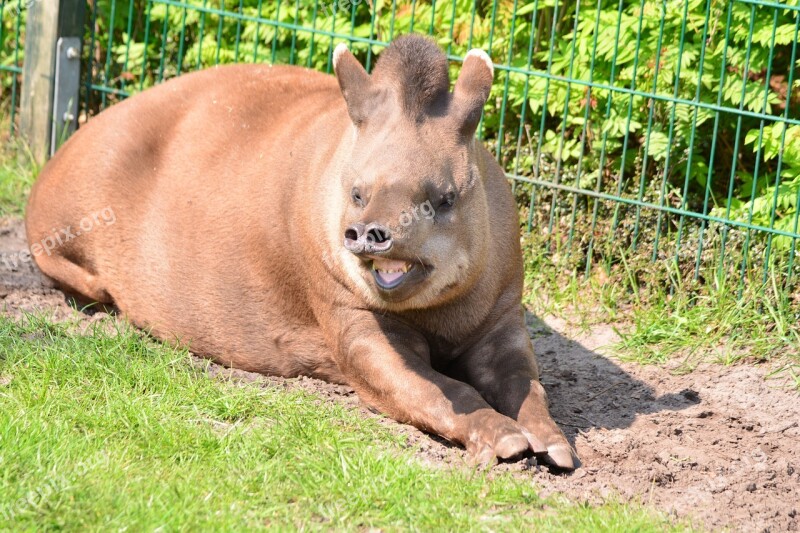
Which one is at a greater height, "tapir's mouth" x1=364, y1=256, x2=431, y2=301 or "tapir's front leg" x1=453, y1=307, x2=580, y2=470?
"tapir's mouth" x1=364, y1=256, x2=431, y2=301

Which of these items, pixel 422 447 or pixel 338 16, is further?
pixel 338 16

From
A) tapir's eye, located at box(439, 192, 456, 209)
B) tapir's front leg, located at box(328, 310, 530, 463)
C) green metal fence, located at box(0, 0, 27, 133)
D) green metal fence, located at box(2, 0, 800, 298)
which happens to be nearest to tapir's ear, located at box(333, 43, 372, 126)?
tapir's eye, located at box(439, 192, 456, 209)

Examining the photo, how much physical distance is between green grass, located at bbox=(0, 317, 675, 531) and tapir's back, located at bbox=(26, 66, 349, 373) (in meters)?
0.68

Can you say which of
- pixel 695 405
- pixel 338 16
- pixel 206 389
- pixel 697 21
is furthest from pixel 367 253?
pixel 338 16


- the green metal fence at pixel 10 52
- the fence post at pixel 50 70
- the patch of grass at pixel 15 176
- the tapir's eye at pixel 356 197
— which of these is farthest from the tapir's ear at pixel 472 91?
the green metal fence at pixel 10 52

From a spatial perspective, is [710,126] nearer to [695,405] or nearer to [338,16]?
[695,405]

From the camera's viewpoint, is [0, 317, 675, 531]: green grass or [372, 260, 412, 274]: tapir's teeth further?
[372, 260, 412, 274]: tapir's teeth

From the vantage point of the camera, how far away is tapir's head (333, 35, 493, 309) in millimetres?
4652

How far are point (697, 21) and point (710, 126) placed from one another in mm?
660

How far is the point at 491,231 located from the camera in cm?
535

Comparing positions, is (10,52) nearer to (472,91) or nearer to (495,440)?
(472,91)

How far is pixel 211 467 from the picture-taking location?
4.37 meters

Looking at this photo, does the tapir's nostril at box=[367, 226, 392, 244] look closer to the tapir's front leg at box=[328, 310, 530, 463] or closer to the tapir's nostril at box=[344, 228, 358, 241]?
the tapir's nostril at box=[344, 228, 358, 241]

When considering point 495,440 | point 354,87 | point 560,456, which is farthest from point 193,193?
point 560,456
